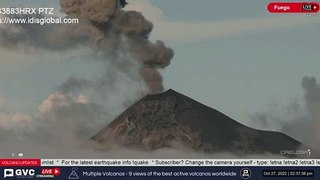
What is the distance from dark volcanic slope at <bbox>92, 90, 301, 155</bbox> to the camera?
20.2ft

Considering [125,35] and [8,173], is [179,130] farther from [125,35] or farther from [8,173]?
[8,173]

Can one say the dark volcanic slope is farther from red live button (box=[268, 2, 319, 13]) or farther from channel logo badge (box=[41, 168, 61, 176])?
red live button (box=[268, 2, 319, 13])

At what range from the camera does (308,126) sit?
20.0 ft

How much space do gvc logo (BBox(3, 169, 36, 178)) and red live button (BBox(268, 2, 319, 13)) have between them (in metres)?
3.63

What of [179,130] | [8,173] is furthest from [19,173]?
[179,130]

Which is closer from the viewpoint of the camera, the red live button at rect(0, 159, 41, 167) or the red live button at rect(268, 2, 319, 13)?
the red live button at rect(268, 2, 319, 13)

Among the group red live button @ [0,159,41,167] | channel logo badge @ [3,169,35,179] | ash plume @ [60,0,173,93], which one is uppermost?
ash plume @ [60,0,173,93]

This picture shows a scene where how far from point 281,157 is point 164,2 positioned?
7.93 feet

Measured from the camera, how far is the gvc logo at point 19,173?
6.38m

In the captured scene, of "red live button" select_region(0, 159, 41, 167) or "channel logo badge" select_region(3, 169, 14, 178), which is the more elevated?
"red live button" select_region(0, 159, 41, 167)

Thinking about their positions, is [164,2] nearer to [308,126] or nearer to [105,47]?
[105,47]

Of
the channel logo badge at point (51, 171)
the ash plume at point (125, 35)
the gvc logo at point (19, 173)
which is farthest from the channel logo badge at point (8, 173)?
the ash plume at point (125, 35)

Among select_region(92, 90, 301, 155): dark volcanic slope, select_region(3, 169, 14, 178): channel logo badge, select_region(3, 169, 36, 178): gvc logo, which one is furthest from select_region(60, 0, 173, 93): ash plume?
select_region(3, 169, 14, 178): channel logo badge

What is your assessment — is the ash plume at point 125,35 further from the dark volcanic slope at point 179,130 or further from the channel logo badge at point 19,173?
the channel logo badge at point 19,173
